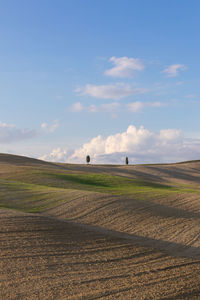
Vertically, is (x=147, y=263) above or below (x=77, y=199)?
below

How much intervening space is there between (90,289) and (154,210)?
13.2 meters

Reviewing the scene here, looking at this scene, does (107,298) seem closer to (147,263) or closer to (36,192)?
(147,263)

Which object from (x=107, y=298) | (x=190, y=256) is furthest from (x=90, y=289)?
(x=190, y=256)

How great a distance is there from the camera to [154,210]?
23453 mm

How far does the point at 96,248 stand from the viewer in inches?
611

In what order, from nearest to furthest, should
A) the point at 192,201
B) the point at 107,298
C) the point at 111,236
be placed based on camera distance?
the point at 107,298 < the point at 111,236 < the point at 192,201

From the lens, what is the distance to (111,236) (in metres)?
17.5

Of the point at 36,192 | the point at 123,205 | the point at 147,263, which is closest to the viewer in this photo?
the point at 147,263

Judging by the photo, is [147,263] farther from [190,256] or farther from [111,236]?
[111,236]

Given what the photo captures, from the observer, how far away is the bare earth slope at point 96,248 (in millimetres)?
11023

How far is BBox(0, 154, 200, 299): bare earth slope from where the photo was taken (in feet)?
36.2

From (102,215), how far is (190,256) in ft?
24.2

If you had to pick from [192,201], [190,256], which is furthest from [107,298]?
[192,201]

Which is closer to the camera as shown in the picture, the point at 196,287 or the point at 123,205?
the point at 196,287
